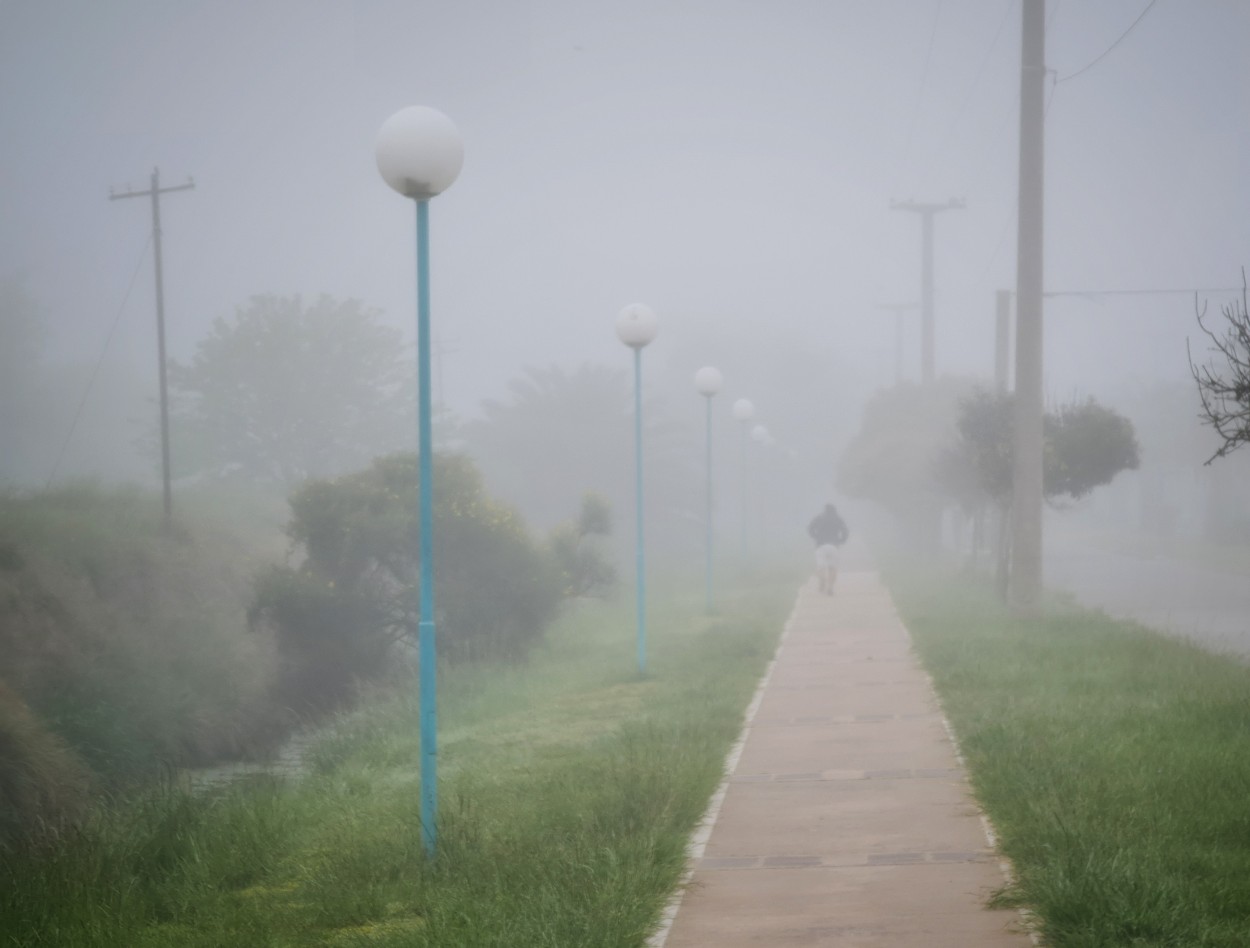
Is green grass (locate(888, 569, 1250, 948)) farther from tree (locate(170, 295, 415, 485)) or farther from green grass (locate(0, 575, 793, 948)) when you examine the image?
tree (locate(170, 295, 415, 485))

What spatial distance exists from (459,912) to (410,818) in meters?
2.35

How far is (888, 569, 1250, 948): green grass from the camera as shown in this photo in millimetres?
5195

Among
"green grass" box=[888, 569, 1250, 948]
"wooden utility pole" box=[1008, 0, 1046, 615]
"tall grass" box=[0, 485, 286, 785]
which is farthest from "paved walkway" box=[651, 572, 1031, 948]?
"tall grass" box=[0, 485, 286, 785]

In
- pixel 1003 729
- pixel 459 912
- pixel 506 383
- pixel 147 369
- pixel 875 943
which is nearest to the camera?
pixel 875 943

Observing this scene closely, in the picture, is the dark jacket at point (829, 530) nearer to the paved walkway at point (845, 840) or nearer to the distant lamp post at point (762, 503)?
the distant lamp post at point (762, 503)

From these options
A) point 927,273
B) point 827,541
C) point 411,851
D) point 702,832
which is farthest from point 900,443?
point 411,851

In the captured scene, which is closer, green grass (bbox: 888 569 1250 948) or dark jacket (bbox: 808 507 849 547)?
green grass (bbox: 888 569 1250 948)

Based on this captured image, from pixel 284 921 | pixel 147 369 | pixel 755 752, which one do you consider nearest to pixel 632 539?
pixel 147 369

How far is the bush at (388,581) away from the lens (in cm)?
1961

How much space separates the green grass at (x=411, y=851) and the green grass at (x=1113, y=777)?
5.48ft

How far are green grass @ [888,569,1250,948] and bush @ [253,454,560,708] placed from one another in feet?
24.7

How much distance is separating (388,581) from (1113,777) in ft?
47.0

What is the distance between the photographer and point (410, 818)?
7992 mm

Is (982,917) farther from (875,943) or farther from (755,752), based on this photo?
(755,752)
